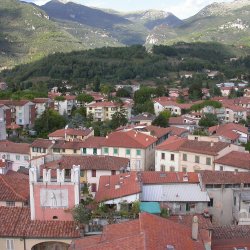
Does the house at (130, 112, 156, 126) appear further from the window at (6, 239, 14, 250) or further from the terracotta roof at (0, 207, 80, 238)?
the window at (6, 239, 14, 250)

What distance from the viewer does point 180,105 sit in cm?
8944

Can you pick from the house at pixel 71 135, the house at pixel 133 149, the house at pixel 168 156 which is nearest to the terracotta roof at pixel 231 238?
the house at pixel 168 156

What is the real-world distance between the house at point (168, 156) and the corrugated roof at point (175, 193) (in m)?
15.3

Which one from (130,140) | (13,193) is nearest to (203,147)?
(130,140)

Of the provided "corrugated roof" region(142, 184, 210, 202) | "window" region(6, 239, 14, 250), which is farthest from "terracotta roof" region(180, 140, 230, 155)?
"window" region(6, 239, 14, 250)

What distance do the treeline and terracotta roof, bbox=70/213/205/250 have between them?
11340 cm

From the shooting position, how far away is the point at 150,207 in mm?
21859

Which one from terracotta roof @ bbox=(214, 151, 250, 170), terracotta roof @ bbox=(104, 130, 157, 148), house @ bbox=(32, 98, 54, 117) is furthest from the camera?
house @ bbox=(32, 98, 54, 117)

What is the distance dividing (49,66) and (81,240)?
14027cm

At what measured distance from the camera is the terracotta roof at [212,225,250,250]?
19.5m

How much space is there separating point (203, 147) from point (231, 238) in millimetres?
19784

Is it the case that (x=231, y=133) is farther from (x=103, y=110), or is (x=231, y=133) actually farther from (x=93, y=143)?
(x=103, y=110)

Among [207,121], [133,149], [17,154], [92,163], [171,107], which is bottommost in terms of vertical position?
[171,107]

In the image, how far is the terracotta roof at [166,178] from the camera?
1059 inches
